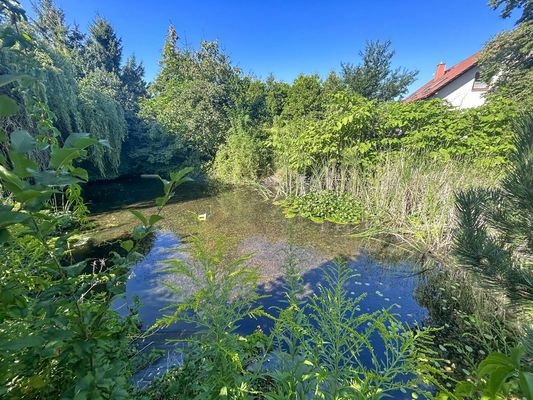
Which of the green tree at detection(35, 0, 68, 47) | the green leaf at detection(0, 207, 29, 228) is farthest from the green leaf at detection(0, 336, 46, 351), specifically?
the green tree at detection(35, 0, 68, 47)

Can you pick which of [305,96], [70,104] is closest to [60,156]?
[70,104]

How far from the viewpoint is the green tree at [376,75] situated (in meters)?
12.2

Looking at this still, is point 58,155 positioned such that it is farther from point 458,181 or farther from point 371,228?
point 458,181

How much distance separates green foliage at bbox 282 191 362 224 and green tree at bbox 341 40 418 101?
9300 mm

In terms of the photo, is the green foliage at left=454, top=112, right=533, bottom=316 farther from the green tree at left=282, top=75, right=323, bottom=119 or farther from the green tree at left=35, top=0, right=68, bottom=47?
the green tree at left=35, top=0, right=68, bottom=47

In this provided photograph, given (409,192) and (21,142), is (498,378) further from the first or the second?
(409,192)

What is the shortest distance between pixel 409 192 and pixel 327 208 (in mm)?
1369

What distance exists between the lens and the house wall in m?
11.2

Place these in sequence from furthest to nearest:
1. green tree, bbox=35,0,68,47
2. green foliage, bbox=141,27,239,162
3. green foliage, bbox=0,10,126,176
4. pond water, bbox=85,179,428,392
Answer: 1. green tree, bbox=35,0,68,47
2. green foliage, bbox=141,27,239,162
3. green foliage, bbox=0,10,126,176
4. pond water, bbox=85,179,428,392

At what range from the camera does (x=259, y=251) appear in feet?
11.4

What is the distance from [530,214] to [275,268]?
2.43 meters

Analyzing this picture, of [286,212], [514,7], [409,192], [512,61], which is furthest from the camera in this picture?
[514,7]

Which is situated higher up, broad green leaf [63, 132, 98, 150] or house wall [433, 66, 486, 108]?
house wall [433, 66, 486, 108]

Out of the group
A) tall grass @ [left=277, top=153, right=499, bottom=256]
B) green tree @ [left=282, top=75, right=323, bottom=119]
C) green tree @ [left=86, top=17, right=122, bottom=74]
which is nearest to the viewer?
tall grass @ [left=277, top=153, right=499, bottom=256]
